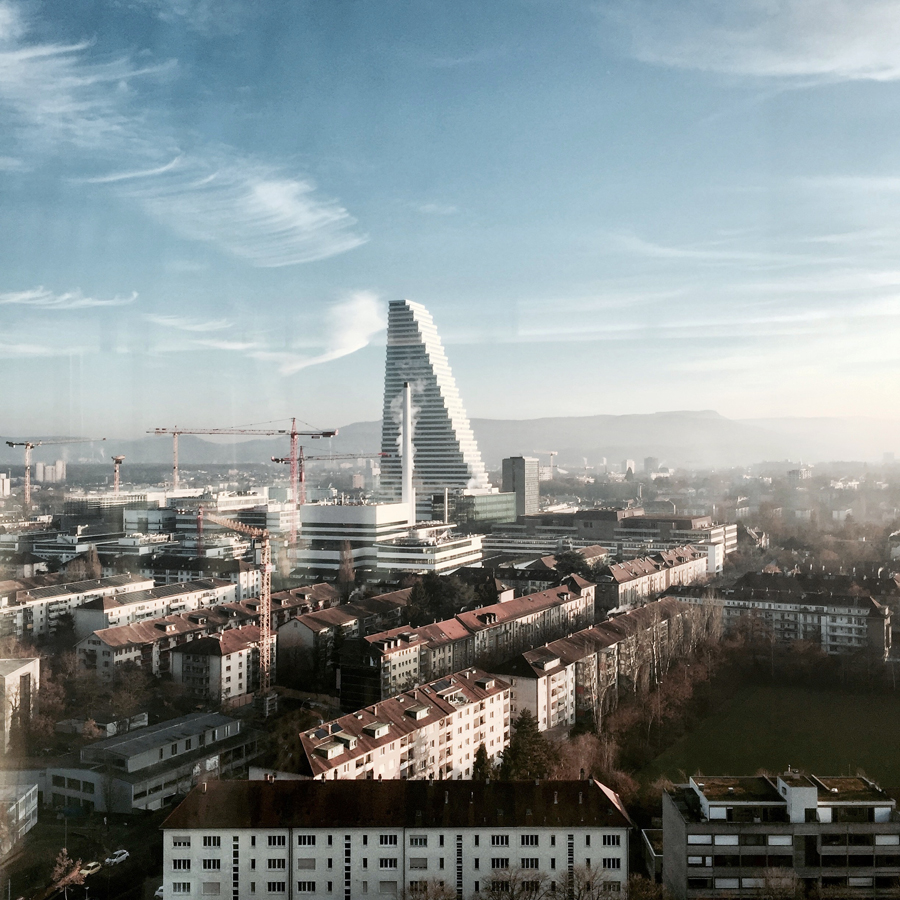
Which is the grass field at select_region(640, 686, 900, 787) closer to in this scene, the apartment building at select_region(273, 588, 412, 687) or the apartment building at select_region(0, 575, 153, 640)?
the apartment building at select_region(273, 588, 412, 687)

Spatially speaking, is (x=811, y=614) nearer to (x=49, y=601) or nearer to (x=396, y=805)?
(x=396, y=805)

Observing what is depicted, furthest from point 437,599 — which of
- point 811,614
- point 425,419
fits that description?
point 425,419

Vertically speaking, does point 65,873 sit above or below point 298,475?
below

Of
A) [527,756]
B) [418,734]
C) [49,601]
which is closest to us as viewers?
[527,756]

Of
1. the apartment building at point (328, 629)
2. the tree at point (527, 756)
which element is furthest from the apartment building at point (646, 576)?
the tree at point (527, 756)

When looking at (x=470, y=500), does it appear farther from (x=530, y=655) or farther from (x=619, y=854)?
(x=619, y=854)
